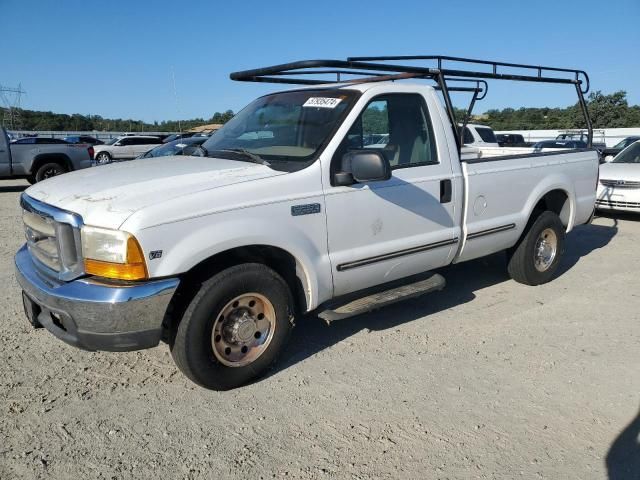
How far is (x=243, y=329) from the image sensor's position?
3.56 m

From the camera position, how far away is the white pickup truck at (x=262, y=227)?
10.1 ft

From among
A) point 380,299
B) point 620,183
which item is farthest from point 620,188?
point 380,299

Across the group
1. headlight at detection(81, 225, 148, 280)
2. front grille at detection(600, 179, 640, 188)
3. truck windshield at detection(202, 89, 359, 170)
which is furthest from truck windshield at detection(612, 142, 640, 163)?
headlight at detection(81, 225, 148, 280)

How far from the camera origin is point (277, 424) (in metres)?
3.22

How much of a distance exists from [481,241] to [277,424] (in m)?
2.70

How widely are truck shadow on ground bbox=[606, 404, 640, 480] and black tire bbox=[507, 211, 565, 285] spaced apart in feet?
8.61

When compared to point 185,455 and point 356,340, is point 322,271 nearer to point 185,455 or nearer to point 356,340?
point 356,340

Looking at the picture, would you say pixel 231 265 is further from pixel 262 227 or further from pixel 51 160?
pixel 51 160

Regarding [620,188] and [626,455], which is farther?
[620,188]

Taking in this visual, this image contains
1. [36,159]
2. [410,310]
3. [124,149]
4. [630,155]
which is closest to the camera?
[410,310]

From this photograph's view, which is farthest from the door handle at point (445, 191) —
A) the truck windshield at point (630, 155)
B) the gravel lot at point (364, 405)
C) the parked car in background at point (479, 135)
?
the parked car in background at point (479, 135)

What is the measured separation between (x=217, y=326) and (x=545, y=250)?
4037 mm

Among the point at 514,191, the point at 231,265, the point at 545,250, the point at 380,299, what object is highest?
the point at 514,191

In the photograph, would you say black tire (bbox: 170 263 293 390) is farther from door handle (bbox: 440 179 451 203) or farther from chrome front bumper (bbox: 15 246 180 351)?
door handle (bbox: 440 179 451 203)
